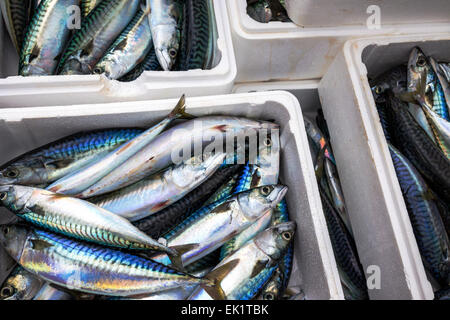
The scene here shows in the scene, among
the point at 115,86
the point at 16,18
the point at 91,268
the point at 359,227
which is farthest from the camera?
the point at 16,18

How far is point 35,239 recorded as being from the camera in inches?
53.7

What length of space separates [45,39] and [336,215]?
4.99 ft

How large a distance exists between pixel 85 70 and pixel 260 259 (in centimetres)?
110

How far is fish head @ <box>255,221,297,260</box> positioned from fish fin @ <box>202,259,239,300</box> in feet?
0.39

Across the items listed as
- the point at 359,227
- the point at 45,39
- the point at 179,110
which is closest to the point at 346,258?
the point at 359,227

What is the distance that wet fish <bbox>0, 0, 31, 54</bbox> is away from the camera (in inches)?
69.1

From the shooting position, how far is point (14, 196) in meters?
1.34

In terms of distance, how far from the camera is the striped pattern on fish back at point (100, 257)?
1328 mm

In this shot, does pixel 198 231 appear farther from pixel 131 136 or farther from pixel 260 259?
pixel 131 136

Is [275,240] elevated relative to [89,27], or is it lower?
lower

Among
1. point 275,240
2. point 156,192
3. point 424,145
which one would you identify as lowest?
point 275,240

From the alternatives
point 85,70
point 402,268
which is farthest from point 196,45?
point 402,268

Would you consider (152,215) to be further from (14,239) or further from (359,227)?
(359,227)
